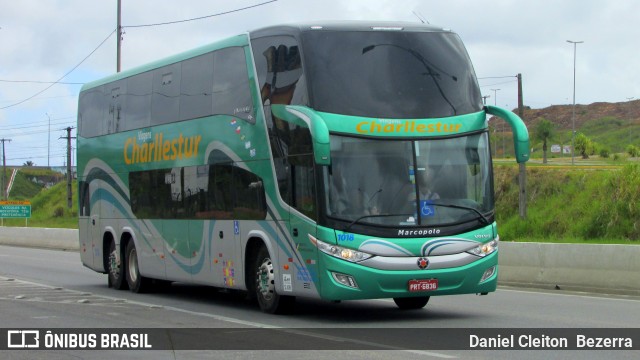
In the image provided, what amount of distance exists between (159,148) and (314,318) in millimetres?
5634

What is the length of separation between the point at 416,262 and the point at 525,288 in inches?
295

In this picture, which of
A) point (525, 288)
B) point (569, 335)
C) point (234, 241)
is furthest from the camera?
point (525, 288)

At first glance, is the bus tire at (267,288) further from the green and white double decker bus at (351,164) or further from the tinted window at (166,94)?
the tinted window at (166,94)

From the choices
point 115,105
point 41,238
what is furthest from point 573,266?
point 41,238

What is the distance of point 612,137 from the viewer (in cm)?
12556

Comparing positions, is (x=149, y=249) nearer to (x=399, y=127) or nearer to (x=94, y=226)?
(x=94, y=226)

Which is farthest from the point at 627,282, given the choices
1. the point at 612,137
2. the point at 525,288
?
the point at 612,137

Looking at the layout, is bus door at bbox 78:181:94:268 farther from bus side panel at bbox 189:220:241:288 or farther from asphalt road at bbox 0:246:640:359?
bus side panel at bbox 189:220:241:288

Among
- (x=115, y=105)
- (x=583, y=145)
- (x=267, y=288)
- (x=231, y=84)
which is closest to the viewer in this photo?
(x=267, y=288)

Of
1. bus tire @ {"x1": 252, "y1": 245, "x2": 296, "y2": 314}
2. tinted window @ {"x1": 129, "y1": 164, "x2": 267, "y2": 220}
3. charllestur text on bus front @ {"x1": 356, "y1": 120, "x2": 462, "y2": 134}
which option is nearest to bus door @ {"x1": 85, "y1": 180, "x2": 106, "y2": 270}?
tinted window @ {"x1": 129, "y1": 164, "x2": 267, "y2": 220}

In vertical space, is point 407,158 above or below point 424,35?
below

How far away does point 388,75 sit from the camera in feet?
45.4

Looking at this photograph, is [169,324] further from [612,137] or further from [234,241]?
[612,137]

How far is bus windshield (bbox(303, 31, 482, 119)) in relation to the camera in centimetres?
1362
